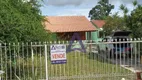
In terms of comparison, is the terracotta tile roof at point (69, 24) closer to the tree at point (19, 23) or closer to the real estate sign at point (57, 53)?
the tree at point (19, 23)

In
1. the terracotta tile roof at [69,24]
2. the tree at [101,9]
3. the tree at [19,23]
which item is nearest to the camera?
the tree at [19,23]

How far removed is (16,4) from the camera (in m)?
12.4

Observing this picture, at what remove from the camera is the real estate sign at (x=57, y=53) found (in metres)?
10.4

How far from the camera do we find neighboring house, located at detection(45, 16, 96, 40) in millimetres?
31677

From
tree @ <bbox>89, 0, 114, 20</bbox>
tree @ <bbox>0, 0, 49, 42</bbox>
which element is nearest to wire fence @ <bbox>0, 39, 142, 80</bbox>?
tree @ <bbox>0, 0, 49, 42</bbox>

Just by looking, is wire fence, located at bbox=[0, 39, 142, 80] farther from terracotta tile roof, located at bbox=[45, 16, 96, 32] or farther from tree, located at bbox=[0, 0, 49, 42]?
terracotta tile roof, located at bbox=[45, 16, 96, 32]

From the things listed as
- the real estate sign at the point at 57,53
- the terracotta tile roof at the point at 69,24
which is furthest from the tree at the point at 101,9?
the real estate sign at the point at 57,53

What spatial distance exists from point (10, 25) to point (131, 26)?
948 centimetres

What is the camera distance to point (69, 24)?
34.1 metres

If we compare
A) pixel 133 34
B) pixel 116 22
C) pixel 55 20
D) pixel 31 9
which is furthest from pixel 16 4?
pixel 116 22

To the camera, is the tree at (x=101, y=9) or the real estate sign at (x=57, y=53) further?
the tree at (x=101, y=9)

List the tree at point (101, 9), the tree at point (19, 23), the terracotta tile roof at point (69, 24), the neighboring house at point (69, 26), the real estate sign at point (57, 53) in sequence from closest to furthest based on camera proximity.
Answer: the real estate sign at point (57, 53) < the tree at point (19, 23) < the neighboring house at point (69, 26) < the terracotta tile roof at point (69, 24) < the tree at point (101, 9)

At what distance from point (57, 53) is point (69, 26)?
22.9 m

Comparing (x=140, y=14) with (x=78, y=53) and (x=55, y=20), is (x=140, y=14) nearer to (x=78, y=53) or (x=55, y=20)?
(x=78, y=53)
